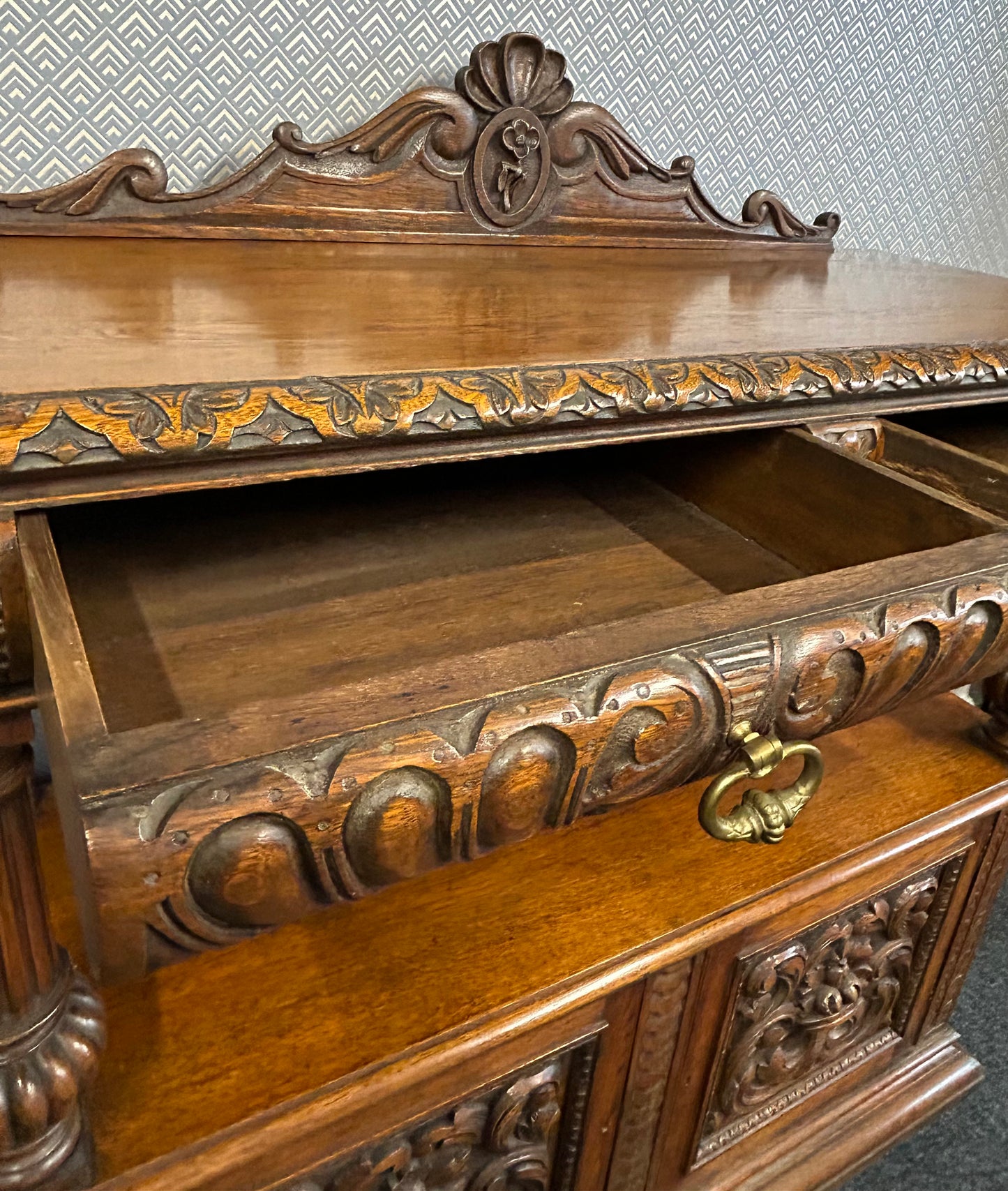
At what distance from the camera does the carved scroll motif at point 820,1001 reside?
68cm

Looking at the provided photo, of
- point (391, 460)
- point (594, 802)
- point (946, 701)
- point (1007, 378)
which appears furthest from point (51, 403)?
point (946, 701)

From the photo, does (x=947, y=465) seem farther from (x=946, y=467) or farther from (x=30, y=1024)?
(x=30, y=1024)

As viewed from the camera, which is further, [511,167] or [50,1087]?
[511,167]

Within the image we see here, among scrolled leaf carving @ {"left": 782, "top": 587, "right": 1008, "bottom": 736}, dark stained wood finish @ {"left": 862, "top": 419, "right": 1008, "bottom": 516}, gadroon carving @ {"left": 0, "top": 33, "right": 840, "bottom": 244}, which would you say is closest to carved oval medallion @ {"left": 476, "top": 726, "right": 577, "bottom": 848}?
scrolled leaf carving @ {"left": 782, "top": 587, "right": 1008, "bottom": 736}

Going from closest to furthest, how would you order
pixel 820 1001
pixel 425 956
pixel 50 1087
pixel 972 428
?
pixel 50 1087, pixel 425 956, pixel 820 1001, pixel 972 428

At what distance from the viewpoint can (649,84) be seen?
3.17 ft

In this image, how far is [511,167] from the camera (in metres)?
0.82

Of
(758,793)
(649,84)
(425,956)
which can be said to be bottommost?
(425,956)

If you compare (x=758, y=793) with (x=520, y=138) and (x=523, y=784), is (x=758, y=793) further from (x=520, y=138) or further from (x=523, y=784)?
(x=520, y=138)

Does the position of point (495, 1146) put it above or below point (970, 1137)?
above

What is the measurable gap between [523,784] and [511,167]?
643 millimetres

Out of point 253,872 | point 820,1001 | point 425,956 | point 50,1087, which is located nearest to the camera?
point 253,872

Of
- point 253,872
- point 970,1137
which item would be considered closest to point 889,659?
point 253,872

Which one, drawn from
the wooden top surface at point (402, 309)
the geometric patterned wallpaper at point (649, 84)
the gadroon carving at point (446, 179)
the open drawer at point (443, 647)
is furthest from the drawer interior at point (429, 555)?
the geometric patterned wallpaper at point (649, 84)
